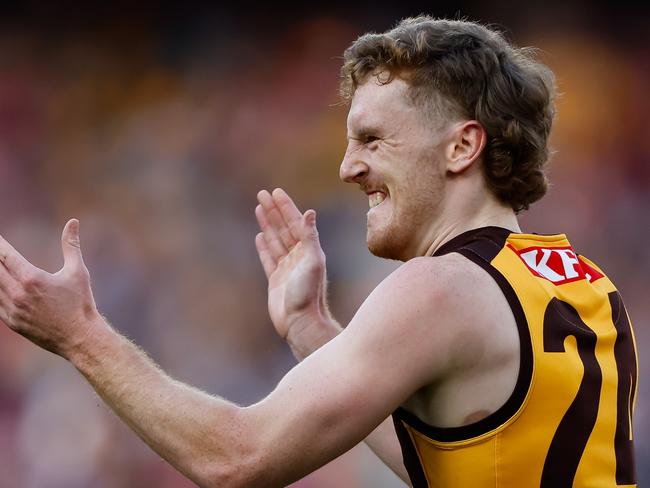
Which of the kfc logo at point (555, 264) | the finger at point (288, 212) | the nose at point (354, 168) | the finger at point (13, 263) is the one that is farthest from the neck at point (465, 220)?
the finger at point (13, 263)

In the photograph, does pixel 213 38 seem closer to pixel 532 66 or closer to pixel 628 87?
pixel 628 87

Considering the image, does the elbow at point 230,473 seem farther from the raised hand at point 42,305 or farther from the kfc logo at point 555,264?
the kfc logo at point 555,264

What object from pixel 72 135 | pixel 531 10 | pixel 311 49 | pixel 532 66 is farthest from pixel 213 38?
pixel 532 66

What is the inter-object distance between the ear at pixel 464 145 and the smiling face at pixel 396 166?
0.03 metres

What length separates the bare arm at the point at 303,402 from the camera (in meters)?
2.27

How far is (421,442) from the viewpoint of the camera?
97.7 inches

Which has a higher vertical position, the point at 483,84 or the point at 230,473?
the point at 483,84

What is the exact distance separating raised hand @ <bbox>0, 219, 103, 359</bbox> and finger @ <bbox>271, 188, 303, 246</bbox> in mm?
1043

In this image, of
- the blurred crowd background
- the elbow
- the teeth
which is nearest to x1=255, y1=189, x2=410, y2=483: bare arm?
the teeth

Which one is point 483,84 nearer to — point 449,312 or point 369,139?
point 369,139

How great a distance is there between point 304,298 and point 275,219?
1.12ft

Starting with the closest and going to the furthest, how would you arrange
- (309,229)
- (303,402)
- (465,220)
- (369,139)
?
(303,402)
(465,220)
(369,139)
(309,229)

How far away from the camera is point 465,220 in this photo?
2.73 metres

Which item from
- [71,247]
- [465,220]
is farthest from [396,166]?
[71,247]
